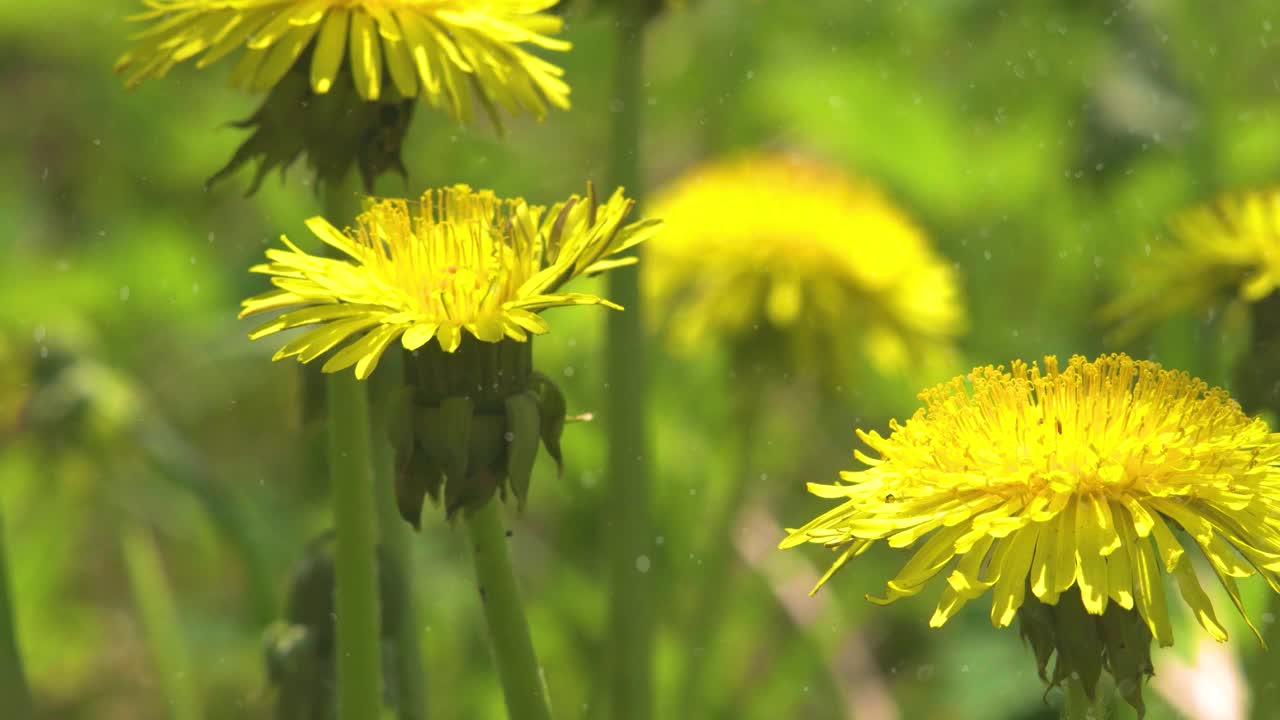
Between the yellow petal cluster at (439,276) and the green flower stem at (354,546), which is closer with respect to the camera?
the yellow petal cluster at (439,276)

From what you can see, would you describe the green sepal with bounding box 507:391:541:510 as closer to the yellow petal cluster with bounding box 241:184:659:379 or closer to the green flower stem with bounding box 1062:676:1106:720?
the yellow petal cluster with bounding box 241:184:659:379

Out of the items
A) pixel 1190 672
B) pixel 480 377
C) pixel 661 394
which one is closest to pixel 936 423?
pixel 480 377

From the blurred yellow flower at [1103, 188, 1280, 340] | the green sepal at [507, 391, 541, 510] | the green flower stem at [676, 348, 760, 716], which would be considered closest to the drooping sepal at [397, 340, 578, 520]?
the green sepal at [507, 391, 541, 510]

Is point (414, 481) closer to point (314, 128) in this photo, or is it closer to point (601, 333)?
point (314, 128)

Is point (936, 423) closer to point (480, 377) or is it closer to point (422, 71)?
point (480, 377)

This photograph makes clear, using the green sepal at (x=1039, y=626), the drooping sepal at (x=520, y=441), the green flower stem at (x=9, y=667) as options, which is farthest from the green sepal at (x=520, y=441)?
the green flower stem at (x=9, y=667)

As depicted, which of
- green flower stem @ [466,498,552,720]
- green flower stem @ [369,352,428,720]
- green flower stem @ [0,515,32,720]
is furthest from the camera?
green flower stem @ [369,352,428,720]

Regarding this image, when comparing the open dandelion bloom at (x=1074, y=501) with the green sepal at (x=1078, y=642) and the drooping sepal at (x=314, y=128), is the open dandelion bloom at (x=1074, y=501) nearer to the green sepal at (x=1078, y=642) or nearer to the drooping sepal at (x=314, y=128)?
the green sepal at (x=1078, y=642)
